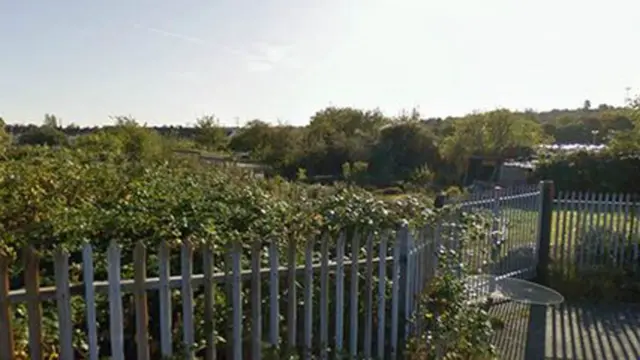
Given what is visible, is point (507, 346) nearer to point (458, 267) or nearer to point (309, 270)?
point (458, 267)

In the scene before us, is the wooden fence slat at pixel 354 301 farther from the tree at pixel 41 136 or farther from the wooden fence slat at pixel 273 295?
the tree at pixel 41 136

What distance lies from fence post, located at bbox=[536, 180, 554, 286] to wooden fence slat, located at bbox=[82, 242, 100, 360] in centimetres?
683

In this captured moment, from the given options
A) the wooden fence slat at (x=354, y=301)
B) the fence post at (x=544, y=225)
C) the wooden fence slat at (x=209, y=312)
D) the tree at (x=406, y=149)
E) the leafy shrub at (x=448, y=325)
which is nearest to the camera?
the wooden fence slat at (x=209, y=312)

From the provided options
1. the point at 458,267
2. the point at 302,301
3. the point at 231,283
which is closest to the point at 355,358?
the point at 302,301

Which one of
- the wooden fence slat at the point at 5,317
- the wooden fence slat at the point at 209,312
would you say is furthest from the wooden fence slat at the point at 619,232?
the wooden fence slat at the point at 5,317

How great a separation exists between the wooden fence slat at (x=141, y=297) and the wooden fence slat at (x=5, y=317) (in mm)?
586

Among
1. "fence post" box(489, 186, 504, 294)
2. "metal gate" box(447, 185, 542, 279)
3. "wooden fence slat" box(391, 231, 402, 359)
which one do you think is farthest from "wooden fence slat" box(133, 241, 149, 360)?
"fence post" box(489, 186, 504, 294)

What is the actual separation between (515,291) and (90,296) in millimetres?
5516

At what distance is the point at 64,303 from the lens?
2.43 metres

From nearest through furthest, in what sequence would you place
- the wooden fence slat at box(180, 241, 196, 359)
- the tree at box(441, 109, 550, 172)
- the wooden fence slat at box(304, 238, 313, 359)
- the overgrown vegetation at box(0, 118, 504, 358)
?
the wooden fence slat at box(180, 241, 196, 359) → the overgrown vegetation at box(0, 118, 504, 358) → the wooden fence slat at box(304, 238, 313, 359) → the tree at box(441, 109, 550, 172)

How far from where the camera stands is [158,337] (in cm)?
315

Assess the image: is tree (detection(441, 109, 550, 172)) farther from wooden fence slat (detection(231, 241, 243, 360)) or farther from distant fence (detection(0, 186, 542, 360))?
wooden fence slat (detection(231, 241, 243, 360))

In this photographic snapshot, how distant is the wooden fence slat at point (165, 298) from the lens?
2641 millimetres

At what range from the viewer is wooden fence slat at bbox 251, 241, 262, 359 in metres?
2.98
